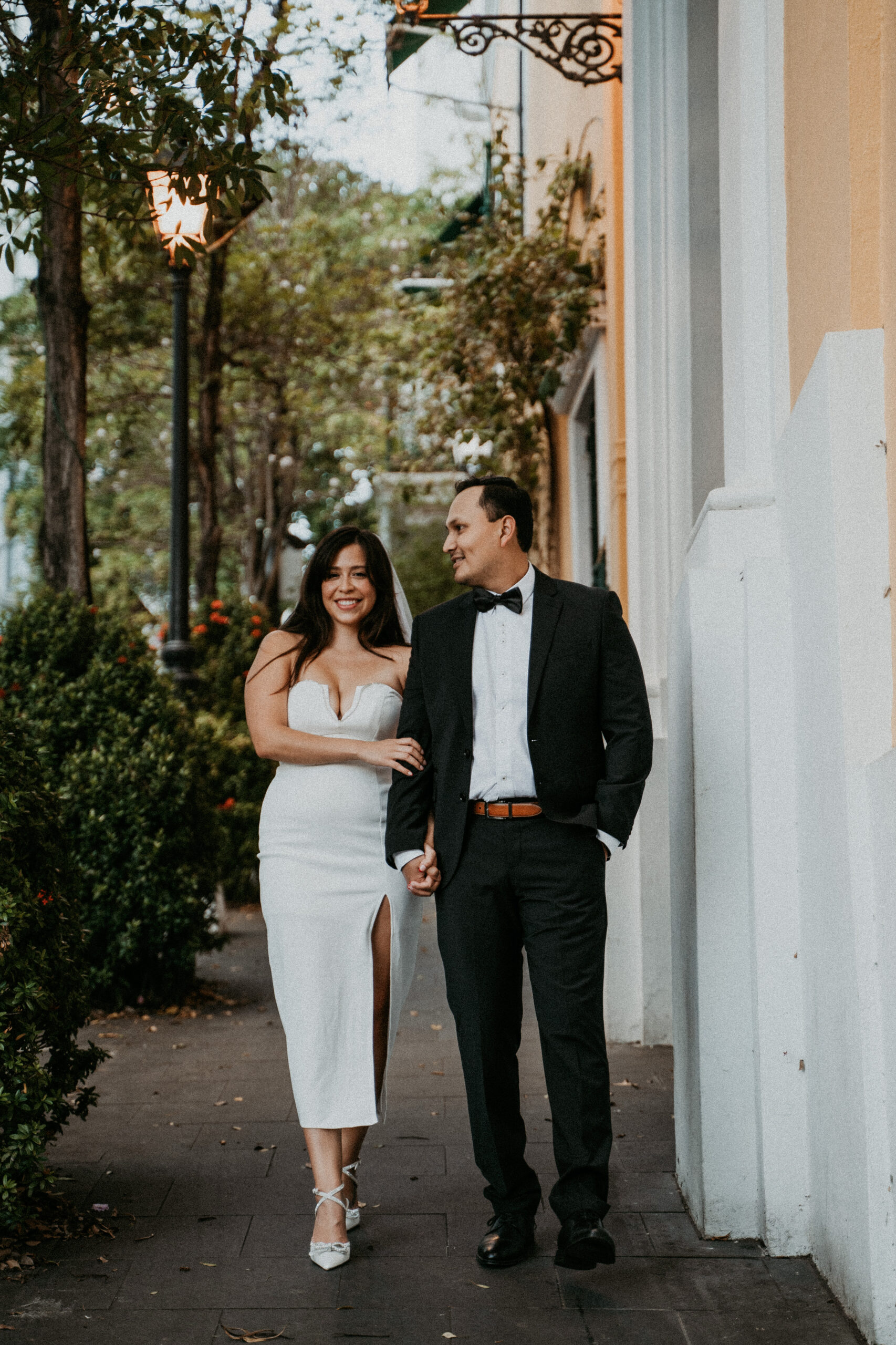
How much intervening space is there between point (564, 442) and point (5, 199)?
7.36 metres

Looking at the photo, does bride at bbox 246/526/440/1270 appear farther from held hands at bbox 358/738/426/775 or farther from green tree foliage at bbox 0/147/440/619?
green tree foliage at bbox 0/147/440/619

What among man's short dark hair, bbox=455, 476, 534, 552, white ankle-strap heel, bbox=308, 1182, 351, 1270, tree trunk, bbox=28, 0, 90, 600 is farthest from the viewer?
tree trunk, bbox=28, 0, 90, 600

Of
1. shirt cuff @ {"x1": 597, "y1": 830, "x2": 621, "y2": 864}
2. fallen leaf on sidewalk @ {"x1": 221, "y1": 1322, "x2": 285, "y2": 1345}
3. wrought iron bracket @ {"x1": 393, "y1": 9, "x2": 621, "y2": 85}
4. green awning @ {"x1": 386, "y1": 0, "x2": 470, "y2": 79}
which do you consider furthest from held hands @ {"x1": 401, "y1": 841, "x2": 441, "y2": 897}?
green awning @ {"x1": 386, "y1": 0, "x2": 470, "y2": 79}

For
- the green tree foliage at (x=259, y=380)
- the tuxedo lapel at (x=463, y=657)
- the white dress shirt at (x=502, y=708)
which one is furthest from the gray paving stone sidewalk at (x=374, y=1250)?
the green tree foliage at (x=259, y=380)

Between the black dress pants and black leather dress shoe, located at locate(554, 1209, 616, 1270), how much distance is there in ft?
0.11

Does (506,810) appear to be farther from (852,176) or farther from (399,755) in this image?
(852,176)

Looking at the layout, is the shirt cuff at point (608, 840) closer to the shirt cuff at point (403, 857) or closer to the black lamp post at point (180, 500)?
the shirt cuff at point (403, 857)

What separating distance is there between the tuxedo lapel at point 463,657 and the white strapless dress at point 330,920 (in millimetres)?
556

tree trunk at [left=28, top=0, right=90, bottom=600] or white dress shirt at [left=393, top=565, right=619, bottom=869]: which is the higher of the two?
tree trunk at [left=28, top=0, right=90, bottom=600]

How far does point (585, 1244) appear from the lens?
370 cm

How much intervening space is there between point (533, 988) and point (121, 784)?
162 inches

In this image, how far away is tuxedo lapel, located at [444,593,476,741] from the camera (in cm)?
401

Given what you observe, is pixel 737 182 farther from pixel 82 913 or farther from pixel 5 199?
pixel 82 913

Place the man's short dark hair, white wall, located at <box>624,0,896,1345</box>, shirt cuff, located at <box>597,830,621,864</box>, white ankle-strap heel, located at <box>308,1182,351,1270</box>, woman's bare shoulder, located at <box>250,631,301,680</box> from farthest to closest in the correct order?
1. woman's bare shoulder, located at <box>250,631,301,680</box>
2. the man's short dark hair
3. white ankle-strap heel, located at <box>308,1182,351,1270</box>
4. shirt cuff, located at <box>597,830,621,864</box>
5. white wall, located at <box>624,0,896,1345</box>
